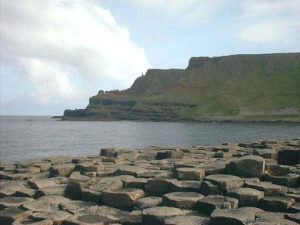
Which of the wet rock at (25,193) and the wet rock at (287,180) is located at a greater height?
the wet rock at (287,180)

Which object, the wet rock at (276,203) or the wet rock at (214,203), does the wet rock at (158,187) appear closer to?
the wet rock at (214,203)

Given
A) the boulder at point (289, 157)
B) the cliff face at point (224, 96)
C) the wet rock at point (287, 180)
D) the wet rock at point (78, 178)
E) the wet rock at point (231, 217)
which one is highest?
the cliff face at point (224, 96)

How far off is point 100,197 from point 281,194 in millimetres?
3771

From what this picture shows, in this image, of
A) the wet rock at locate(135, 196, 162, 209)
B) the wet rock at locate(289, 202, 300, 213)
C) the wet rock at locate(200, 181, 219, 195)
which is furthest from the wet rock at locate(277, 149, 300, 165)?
the wet rock at locate(135, 196, 162, 209)

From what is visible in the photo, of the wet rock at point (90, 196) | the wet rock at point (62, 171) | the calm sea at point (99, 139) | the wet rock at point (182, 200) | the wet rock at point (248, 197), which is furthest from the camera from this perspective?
the calm sea at point (99, 139)

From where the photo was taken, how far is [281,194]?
332 inches

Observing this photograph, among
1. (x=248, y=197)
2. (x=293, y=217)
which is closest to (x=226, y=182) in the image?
(x=248, y=197)

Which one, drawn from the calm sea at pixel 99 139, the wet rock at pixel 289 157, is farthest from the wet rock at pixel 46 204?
the calm sea at pixel 99 139

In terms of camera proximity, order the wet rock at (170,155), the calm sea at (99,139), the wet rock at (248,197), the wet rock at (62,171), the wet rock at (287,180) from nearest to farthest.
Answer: the wet rock at (248,197) → the wet rock at (287,180) → the wet rock at (62,171) → the wet rock at (170,155) → the calm sea at (99,139)

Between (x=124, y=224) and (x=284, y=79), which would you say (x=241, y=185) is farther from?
(x=284, y=79)

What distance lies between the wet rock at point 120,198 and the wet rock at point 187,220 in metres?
1.56

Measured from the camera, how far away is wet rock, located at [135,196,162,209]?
27.8 feet

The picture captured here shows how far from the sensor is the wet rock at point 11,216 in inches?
320

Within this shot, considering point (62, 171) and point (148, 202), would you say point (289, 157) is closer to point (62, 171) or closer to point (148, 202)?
point (148, 202)
